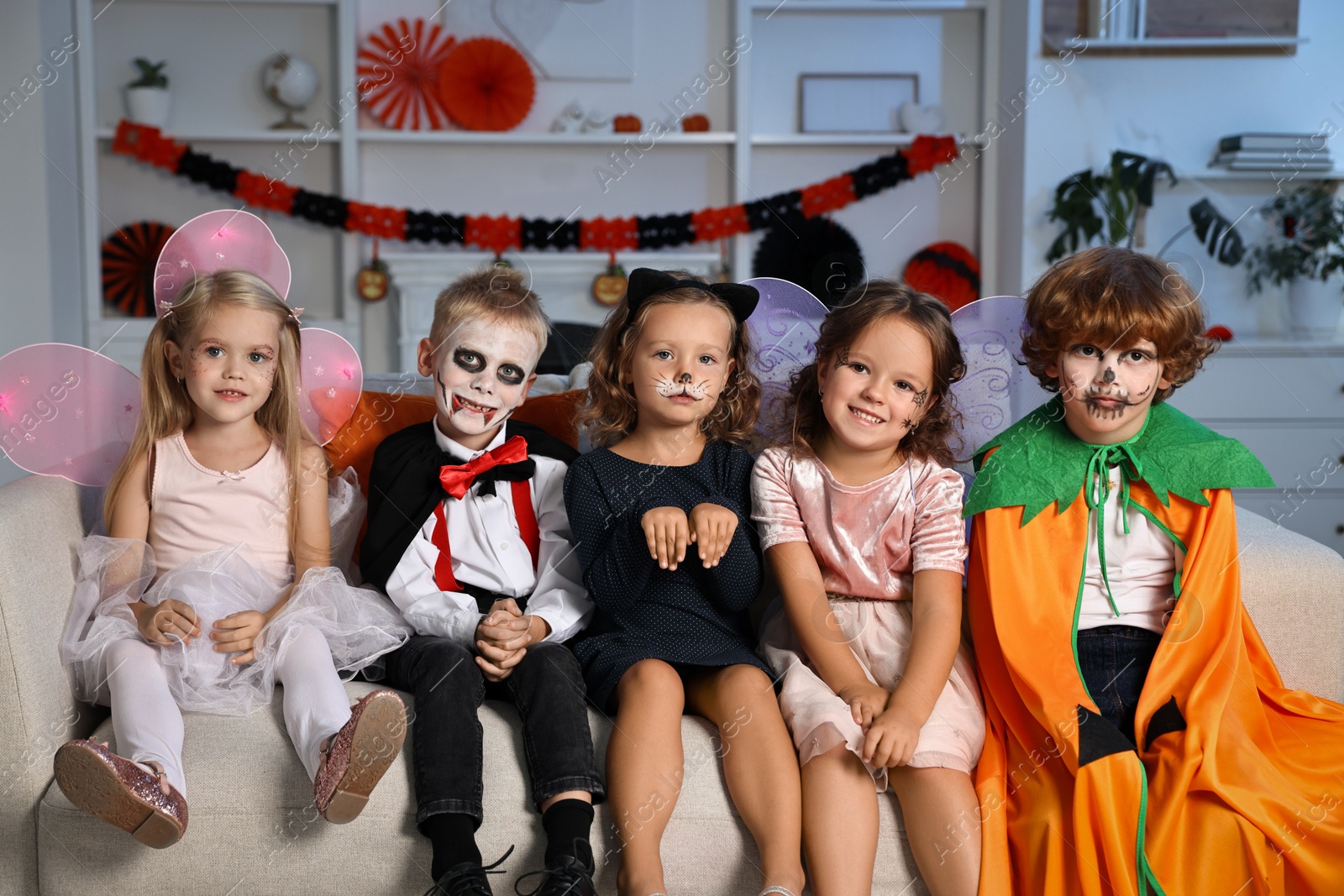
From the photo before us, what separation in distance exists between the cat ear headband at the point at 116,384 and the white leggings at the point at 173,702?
34 centimetres

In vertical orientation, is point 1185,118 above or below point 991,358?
above

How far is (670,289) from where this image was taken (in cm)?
153

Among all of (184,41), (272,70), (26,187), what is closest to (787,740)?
(26,187)

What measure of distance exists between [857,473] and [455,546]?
587mm

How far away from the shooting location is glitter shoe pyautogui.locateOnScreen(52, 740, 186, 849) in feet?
3.56

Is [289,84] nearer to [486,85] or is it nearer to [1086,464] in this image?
[486,85]

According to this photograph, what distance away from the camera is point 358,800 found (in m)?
1.16

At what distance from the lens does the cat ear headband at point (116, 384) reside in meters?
1.47

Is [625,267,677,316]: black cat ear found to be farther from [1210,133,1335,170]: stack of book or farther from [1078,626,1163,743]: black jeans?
[1210,133,1335,170]: stack of book

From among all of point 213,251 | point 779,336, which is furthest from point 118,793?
point 779,336

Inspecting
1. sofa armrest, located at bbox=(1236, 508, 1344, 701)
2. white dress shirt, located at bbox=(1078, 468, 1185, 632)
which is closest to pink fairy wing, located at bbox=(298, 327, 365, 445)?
white dress shirt, located at bbox=(1078, 468, 1185, 632)

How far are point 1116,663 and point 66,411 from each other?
4.85ft

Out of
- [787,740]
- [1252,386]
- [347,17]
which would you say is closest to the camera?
[787,740]

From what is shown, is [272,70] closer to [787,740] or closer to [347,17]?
[347,17]
